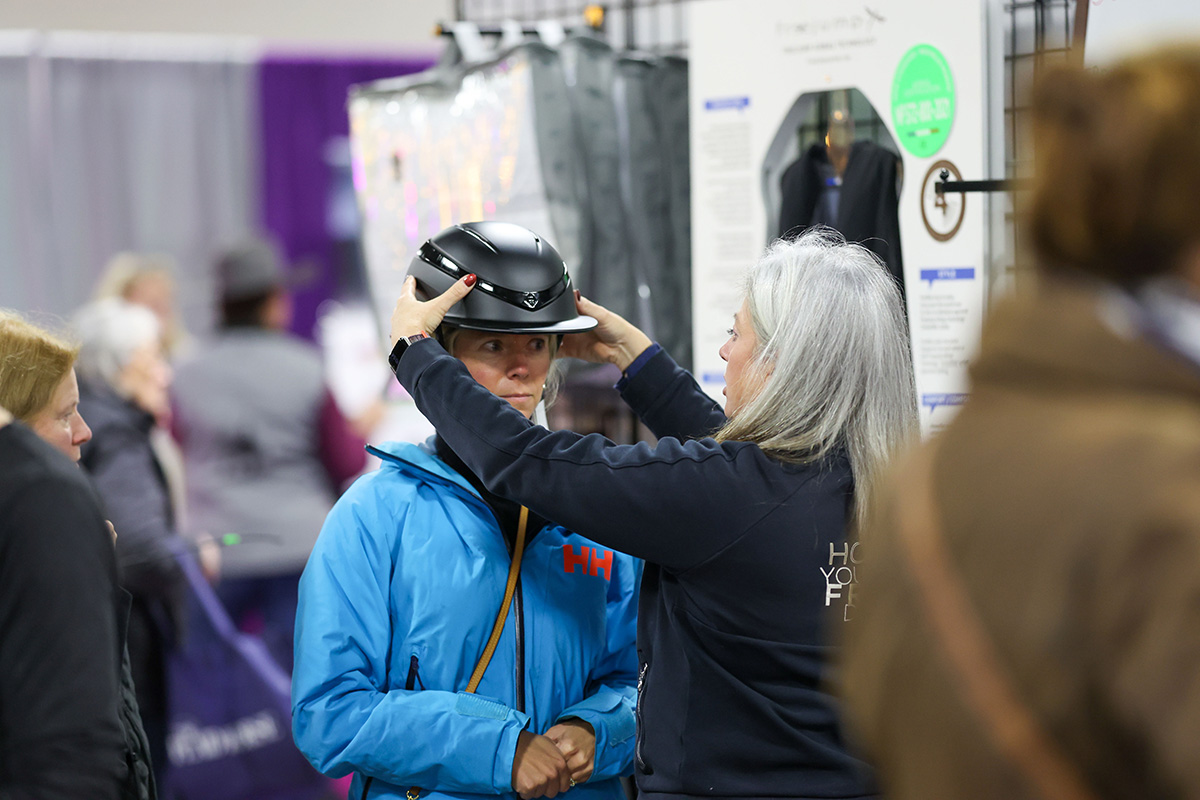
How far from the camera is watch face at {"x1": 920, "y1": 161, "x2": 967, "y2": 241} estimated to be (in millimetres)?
2631

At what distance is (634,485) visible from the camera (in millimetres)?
1403

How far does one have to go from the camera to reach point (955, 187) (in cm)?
260

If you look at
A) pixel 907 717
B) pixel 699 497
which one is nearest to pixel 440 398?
pixel 699 497

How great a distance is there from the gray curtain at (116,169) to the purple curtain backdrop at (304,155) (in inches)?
3.4

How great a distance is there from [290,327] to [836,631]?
416 centimetres

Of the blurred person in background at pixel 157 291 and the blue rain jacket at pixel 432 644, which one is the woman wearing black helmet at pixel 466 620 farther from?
the blurred person in background at pixel 157 291

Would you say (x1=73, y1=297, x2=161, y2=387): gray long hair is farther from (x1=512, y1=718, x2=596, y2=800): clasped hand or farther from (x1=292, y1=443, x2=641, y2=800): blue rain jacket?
(x1=512, y1=718, x2=596, y2=800): clasped hand

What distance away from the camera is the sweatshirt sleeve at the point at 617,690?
67.2 inches

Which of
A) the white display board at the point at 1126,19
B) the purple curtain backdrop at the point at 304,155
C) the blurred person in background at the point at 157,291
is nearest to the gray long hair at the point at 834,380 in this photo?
the white display board at the point at 1126,19

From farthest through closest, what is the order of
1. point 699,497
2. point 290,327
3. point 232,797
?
point 290,327, point 232,797, point 699,497

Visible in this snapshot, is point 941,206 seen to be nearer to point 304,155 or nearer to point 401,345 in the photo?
point 401,345

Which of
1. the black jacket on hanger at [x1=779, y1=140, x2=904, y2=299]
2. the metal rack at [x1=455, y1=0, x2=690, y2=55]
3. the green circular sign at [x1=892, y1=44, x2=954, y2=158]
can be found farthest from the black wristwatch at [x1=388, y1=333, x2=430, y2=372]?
the metal rack at [x1=455, y1=0, x2=690, y2=55]

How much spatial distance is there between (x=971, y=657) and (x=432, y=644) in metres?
1.08

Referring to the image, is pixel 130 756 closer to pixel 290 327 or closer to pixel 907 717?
pixel 907 717
